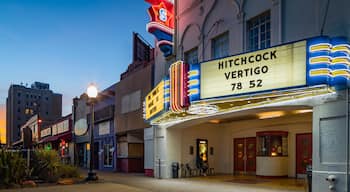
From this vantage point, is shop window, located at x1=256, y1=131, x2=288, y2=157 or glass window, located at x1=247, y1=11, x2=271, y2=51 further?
shop window, located at x1=256, y1=131, x2=288, y2=157

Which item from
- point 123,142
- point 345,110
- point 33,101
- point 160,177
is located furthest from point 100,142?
point 33,101

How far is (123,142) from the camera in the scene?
101 feet

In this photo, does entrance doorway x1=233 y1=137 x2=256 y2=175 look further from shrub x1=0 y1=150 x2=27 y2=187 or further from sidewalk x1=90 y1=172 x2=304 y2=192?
shrub x1=0 y1=150 x2=27 y2=187

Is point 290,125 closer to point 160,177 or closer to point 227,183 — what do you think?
point 227,183

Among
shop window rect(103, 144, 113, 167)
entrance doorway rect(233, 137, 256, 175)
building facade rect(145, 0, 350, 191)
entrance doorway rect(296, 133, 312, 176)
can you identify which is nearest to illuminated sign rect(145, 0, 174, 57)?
building facade rect(145, 0, 350, 191)

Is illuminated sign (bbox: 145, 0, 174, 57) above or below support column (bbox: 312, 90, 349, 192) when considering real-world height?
above

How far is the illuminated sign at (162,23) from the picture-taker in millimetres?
21828

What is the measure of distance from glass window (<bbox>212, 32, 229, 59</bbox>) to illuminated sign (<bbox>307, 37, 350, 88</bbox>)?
7.38 meters

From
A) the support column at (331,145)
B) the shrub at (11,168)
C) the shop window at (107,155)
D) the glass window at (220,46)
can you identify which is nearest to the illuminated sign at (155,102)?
the glass window at (220,46)

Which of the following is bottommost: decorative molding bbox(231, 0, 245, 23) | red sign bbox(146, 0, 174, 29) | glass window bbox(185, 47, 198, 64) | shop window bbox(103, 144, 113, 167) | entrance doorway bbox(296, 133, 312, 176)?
shop window bbox(103, 144, 113, 167)

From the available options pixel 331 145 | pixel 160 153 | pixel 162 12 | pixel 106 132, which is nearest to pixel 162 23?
pixel 162 12

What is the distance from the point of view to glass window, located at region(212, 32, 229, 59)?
18.8m

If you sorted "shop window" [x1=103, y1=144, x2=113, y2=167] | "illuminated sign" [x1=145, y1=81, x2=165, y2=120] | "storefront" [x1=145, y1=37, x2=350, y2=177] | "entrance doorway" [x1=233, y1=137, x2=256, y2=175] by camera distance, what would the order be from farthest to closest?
"shop window" [x1=103, y1=144, x2=113, y2=167], "entrance doorway" [x1=233, y1=137, x2=256, y2=175], "illuminated sign" [x1=145, y1=81, x2=165, y2=120], "storefront" [x1=145, y1=37, x2=350, y2=177]

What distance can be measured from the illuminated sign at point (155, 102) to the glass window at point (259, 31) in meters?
4.05
